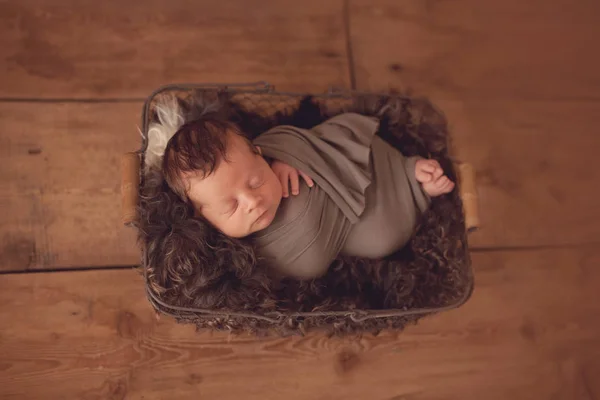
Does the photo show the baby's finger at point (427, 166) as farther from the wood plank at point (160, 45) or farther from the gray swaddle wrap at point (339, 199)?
the wood plank at point (160, 45)

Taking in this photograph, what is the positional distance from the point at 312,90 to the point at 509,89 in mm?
464

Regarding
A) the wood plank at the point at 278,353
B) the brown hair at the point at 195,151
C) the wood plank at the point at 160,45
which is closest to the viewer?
the brown hair at the point at 195,151

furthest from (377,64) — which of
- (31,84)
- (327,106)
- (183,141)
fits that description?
(31,84)

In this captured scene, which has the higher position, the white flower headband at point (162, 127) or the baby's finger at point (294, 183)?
the white flower headband at point (162, 127)

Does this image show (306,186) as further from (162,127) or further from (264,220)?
(162,127)

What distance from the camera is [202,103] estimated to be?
0.96m

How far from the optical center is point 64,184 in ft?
3.64

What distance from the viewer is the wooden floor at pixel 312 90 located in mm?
1055

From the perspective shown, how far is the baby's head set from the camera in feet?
2.55

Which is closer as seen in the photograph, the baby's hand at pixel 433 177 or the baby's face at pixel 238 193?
the baby's face at pixel 238 193

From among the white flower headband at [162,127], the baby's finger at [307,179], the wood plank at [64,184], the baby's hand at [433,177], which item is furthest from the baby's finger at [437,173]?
the wood plank at [64,184]

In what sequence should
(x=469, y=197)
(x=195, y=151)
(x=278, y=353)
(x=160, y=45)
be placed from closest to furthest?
(x=195, y=151) → (x=469, y=197) → (x=278, y=353) → (x=160, y=45)

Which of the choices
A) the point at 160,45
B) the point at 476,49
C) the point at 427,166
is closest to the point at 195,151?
the point at 427,166

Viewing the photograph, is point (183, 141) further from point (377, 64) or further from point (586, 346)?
point (586, 346)
